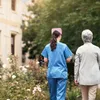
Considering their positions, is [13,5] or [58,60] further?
[13,5]

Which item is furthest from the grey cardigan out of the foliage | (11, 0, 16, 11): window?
(11, 0, 16, 11): window

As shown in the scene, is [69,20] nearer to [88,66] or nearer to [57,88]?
[57,88]

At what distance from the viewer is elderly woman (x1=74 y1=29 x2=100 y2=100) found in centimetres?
906

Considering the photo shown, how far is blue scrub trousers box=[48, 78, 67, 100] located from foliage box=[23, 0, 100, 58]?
1852 centimetres

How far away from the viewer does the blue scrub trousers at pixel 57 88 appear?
9.45 metres

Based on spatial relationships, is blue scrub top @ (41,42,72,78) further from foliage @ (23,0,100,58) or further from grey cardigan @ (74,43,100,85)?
foliage @ (23,0,100,58)

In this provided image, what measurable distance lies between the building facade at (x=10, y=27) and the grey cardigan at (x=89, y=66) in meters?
21.9

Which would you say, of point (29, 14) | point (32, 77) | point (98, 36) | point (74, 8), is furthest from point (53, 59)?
point (29, 14)

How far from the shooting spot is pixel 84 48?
9172 millimetres

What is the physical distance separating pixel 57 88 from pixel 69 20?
20.6m

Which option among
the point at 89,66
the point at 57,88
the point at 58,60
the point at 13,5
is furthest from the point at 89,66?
the point at 13,5

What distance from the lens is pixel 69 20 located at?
29.9 metres

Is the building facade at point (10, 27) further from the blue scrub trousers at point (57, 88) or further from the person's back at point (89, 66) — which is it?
the person's back at point (89, 66)

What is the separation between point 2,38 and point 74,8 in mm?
5409
